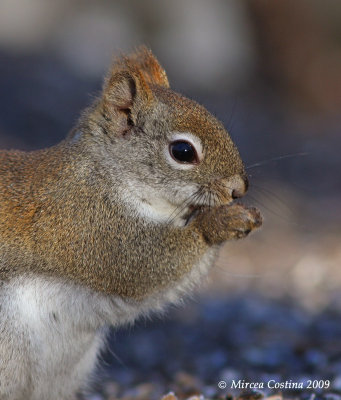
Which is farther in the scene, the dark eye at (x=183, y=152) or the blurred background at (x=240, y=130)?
the blurred background at (x=240, y=130)

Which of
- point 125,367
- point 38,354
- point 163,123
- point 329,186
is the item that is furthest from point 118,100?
point 329,186

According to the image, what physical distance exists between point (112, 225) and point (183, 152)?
49 cm

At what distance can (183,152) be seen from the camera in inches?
135

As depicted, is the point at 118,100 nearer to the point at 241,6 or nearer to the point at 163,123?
the point at 163,123

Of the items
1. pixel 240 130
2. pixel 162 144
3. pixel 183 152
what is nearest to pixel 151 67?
pixel 162 144

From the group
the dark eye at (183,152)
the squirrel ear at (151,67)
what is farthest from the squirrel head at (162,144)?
the squirrel ear at (151,67)

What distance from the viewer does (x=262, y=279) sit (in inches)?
255

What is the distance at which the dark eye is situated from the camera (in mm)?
3398

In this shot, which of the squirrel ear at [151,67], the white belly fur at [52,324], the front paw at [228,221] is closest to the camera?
the white belly fur at [52,324]

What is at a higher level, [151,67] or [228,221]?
[151,67]

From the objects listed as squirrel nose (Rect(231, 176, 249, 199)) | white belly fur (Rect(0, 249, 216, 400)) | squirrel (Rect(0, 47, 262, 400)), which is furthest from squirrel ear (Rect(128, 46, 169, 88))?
white belly fur (Rect(0, 249, 216, 400))

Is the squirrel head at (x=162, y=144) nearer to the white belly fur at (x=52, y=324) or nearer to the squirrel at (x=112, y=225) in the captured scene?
the squirrel at (x=112, y=225)

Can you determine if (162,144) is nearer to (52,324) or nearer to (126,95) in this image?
(126,95)

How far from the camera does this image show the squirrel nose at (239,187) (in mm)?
3420
